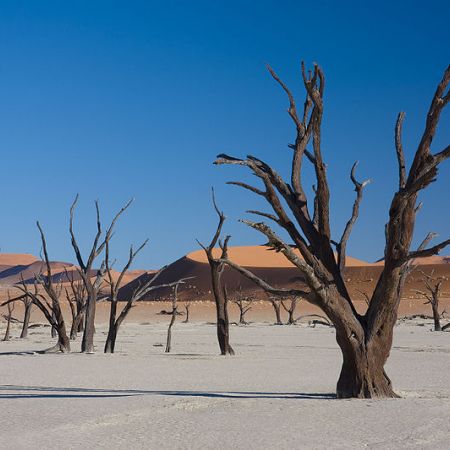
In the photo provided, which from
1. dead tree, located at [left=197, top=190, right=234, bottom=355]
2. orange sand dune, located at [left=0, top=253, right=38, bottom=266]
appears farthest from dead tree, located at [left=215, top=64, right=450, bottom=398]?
orange sand dune, located at [left=0, top=253, right=38, bottom=266]

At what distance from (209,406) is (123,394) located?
2.09 meters

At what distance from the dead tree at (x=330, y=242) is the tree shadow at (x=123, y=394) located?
2.22 feet

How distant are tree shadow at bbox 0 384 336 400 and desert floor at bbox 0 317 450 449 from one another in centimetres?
2

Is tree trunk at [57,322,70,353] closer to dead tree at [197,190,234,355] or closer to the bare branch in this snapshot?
dead tree at [197,190,234,355]

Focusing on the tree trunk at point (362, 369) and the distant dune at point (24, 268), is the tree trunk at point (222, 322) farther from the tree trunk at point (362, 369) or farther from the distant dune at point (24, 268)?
the distant dune at point (24, 268)

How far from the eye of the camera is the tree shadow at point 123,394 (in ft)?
32.0

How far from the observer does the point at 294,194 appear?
32.3 feet

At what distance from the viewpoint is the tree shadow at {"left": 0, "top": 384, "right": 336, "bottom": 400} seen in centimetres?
975

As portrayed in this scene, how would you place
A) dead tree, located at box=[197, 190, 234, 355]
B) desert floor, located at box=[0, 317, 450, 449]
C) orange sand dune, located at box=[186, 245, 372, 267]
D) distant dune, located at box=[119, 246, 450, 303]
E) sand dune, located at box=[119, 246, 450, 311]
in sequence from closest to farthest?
desert floor, located at box=[0, 317, 450, 449] → dead tree, located at box=[197, 190, 234, 355] → sand dune, located at box=[119, 246, 450, 311] → distant dune, located at box=[119, 246, 450, 303] → orange sand dune, located at box=[186, 245, 372, 267]

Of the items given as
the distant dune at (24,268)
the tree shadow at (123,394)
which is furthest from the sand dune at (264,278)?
the distant dune at (24,268)

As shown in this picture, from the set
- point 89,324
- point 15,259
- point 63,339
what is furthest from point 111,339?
point 15,259

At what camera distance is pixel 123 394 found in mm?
10234

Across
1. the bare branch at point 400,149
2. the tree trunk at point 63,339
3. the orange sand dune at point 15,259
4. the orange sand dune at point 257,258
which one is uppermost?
the orange sand dune at point 15,259

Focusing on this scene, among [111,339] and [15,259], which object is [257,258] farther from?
[111,339]
